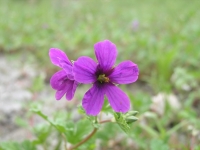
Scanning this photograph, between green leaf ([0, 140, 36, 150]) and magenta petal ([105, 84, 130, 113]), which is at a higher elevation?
magenta petal ([105, 84, 130, 113])

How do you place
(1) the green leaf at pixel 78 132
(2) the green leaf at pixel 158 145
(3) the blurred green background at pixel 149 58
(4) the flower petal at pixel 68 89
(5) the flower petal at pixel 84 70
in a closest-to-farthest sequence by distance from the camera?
(5) the flower petal at pixel 84 70
(4) the flower petal at pixel 68 89
(1) the green leaf at pixel 78 132
(2) the green leaf at pixel 158 145
(3) the blurred green background at pixel 149 58

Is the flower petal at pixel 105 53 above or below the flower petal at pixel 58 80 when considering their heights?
above

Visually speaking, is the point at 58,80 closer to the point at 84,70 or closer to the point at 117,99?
the point at 84,70

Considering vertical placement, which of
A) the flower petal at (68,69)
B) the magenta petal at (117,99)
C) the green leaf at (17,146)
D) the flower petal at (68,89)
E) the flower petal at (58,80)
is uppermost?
the flower petal at (68,69)

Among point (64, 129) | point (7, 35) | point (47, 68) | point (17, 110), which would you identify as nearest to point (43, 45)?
point (47, 68)

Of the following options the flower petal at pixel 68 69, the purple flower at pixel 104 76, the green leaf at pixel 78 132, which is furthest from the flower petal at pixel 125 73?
the green leaf at pixel 78 132

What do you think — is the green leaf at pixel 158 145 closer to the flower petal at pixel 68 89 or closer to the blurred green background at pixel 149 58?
the blurred green background at pixel 149 58

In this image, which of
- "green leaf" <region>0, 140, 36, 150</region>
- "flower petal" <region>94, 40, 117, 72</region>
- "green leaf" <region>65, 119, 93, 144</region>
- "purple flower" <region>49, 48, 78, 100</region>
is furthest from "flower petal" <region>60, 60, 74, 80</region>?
"green leaf" <region>0, 140, 36, 150</region>

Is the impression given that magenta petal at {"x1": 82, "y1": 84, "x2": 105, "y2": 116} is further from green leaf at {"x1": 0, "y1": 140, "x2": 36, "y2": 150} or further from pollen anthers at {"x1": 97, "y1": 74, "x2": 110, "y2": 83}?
green leaf at {"x1": 0, "y1": 140, "x2": 36, "y2": 150}

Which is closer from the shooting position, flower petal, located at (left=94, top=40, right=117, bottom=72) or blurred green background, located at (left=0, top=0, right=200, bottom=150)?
flower petal, located at (left=94, top=40, right=117, bottom=72)
